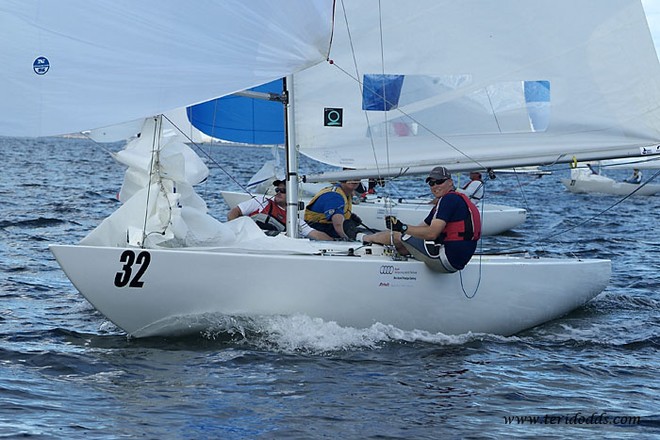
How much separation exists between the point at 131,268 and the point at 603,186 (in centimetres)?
2649

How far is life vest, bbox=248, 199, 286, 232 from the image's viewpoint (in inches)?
380

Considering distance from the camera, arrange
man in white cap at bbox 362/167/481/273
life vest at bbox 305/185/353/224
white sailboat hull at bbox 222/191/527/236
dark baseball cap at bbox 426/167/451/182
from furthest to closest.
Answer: white sailboat hull at bbox 222/191/527/236 → life vest at bbox 305/185/353/224 → dark baseball cap at bbox 426/167/451/182 → man in white cap at bbox 362/167/481/273

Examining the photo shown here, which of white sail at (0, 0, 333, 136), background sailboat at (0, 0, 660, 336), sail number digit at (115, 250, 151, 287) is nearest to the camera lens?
white sail at (0, 0, 333, 136)

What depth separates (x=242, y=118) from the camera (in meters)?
10.2

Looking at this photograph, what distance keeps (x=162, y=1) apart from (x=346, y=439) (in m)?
3.16

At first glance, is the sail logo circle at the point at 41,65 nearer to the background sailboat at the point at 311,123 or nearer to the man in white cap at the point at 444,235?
the background sailboat at the point at 311,123

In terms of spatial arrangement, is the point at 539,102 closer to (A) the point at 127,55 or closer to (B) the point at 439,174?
(B) the point at 439,174

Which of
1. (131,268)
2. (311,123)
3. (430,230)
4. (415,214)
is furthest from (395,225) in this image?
(415,214)

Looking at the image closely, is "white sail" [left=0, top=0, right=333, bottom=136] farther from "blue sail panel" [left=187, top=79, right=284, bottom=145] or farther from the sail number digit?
"blue sail panel" [left=187, top=79, right=284, bottom=145]

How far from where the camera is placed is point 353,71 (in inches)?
344

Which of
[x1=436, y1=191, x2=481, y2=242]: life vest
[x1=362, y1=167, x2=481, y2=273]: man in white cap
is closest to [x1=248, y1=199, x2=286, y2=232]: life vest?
[x1=362, y1=167, x2=481, y2=273]: man in white cap

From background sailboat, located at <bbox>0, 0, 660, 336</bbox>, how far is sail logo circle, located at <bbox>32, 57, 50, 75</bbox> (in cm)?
1

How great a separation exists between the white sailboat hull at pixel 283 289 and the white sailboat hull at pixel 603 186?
78.6 feet

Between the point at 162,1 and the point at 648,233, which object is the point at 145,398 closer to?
the point at 162,1
